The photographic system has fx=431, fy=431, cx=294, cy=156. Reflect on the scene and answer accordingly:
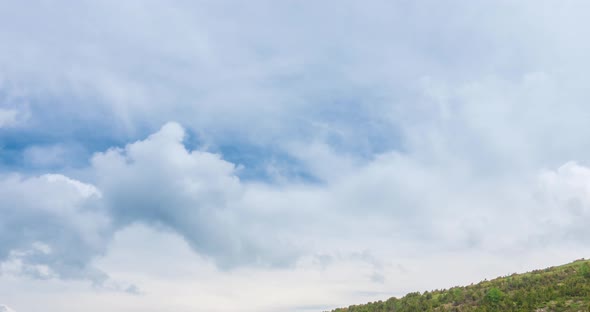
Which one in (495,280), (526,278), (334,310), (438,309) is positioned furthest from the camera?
(334,310)

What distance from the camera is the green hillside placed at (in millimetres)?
33562

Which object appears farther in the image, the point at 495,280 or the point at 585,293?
the point at 495,280

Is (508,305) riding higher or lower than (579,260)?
lower

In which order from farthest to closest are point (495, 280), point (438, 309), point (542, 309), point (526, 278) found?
point (495, 280), point (526, 278), point (438, 309), point (542, 309)

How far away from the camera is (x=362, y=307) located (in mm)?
50344

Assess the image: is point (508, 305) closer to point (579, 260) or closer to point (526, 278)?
point (526, 278)

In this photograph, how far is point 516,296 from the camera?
1438 inches

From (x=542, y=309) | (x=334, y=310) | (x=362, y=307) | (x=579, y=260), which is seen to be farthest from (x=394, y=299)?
(x=579, y=260)

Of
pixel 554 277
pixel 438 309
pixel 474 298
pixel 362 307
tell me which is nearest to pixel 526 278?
pixel 554 277

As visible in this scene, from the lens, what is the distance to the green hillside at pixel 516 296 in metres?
33.6

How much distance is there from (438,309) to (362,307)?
13.0m

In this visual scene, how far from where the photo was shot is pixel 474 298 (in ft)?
130

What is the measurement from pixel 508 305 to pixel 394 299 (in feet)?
52.9

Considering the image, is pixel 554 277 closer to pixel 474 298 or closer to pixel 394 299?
pixel 474 298
